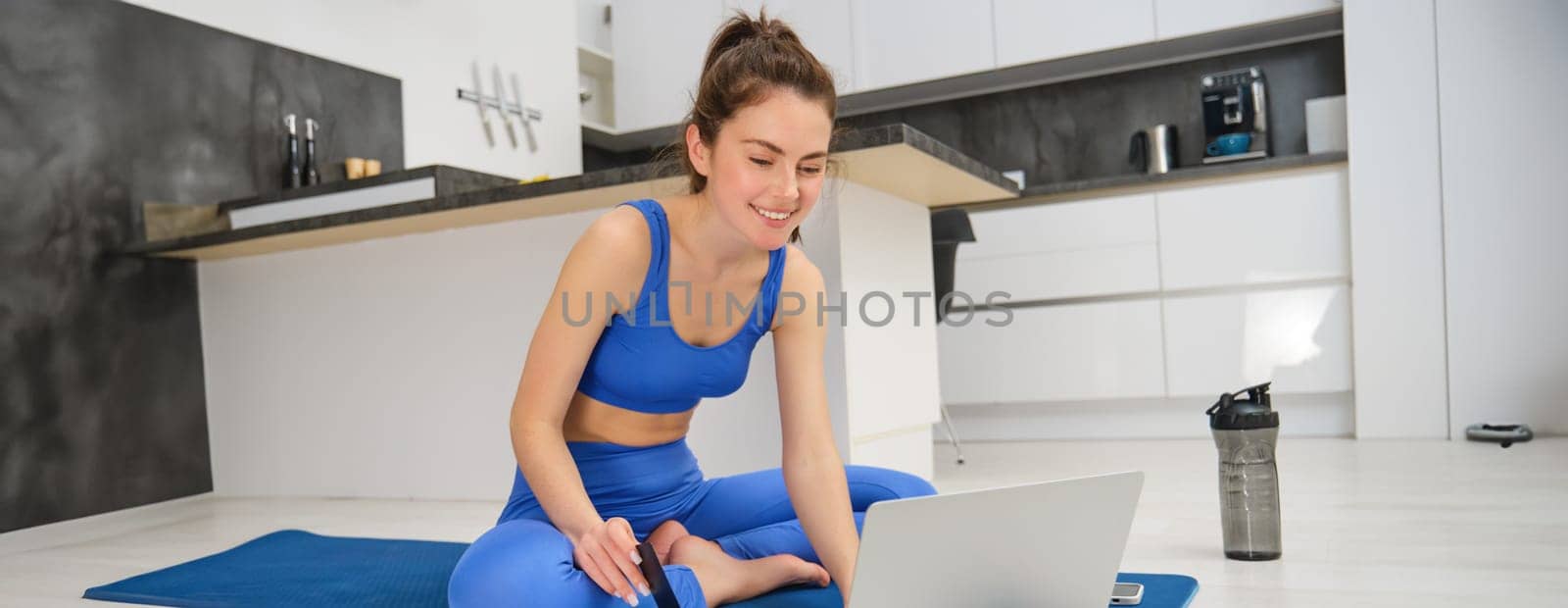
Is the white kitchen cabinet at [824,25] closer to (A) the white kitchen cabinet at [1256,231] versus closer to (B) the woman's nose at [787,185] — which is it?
(A) the white kitchen cabinet at [1256,231]

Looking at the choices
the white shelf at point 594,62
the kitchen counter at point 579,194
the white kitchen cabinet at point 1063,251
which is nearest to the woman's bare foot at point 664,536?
the kitchen counter at point 579,194

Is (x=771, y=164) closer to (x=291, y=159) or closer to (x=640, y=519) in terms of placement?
(x=640, y=519)

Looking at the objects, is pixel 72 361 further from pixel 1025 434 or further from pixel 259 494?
pixel 1025 434

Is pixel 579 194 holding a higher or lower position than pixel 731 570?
higher

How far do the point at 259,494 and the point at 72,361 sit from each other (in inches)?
28.2

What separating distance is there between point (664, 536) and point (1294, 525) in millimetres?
1331

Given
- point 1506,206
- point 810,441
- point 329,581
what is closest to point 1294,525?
point 810,441

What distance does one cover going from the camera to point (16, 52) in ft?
10.3

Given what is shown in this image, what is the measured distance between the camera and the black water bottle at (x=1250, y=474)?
183 centimetres

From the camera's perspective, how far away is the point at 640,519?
1.58m

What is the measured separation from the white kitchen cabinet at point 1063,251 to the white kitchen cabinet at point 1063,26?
73 cm

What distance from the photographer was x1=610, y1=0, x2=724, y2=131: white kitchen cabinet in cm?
533

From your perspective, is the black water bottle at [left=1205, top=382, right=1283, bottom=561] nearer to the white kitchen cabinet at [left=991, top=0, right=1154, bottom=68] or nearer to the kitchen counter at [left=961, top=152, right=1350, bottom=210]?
the kitchen counter at [left=961, top=152, right=1350, bottom=210]

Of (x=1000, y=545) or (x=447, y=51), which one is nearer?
(x=1000, y=545)
